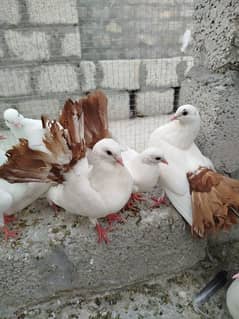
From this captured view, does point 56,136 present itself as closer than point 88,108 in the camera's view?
Yes

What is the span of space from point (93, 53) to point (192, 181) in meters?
1.78

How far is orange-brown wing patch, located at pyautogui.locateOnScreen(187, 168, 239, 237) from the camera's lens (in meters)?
0.77

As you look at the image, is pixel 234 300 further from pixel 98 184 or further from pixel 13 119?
pixel 13 119

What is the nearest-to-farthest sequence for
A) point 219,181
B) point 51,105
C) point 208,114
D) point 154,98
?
point 219,181 → point 208,114 → point 51,105 → point 154,98

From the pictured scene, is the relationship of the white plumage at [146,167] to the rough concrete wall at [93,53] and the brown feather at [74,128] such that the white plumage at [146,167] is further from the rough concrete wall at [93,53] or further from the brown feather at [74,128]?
the rough concrete wall at [93,53]

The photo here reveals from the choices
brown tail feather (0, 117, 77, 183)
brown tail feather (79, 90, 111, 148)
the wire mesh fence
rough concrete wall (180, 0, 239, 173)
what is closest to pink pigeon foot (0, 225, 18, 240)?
brown tail feather (0, 117, 77, 183)

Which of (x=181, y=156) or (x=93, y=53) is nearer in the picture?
(x=181, y=156)

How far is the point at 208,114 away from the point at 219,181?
24 cm

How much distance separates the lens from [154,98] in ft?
8.27

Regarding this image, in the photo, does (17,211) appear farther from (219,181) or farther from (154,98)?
(154,98)

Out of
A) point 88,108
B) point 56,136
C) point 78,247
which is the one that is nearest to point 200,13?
point 88,108

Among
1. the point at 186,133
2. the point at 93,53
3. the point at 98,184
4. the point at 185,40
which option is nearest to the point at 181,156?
the point at 186,133

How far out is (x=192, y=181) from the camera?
0.83 meters

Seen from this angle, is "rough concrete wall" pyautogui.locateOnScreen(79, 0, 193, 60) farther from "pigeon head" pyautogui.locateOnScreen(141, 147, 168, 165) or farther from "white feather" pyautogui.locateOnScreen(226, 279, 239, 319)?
"white feather" pyautogui.locateOnScreen(226, 279, 239, 319)
